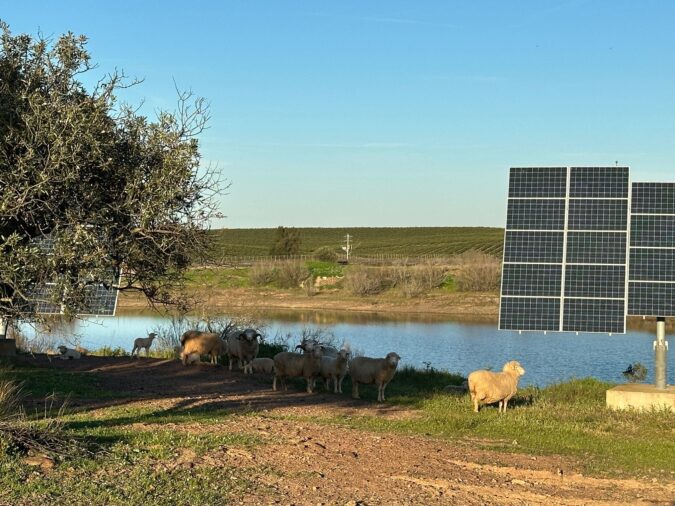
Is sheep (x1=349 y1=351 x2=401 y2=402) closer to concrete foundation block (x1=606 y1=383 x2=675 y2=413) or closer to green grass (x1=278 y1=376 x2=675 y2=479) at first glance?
green grass (x1=278 y1=376 x2=675 y2=479)

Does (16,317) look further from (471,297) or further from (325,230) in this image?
(325,230)

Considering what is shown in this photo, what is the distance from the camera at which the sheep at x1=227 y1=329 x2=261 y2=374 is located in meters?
22.9

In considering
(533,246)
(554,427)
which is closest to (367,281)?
(533,246)

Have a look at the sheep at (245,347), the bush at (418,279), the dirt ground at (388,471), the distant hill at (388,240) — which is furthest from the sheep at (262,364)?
the distant hill at (388,240)

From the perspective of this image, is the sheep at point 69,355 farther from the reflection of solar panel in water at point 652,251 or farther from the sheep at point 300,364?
the reflection of solar panel in water at point 652,251

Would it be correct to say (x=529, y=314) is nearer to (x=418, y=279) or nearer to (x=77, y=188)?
(x=77, y=188)

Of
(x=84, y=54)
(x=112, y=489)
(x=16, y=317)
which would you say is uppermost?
(x=84, y=54)

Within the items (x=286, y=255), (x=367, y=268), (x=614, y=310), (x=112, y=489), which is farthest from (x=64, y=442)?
(x=286, y=255)

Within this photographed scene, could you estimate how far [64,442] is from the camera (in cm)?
1122

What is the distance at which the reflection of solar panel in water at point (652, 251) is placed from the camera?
19922 mm

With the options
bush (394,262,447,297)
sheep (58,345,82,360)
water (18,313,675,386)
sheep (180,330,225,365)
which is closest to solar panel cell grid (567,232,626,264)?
water (18,313,675,386)

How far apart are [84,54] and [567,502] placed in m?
8.45

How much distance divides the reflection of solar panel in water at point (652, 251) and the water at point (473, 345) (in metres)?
8.81

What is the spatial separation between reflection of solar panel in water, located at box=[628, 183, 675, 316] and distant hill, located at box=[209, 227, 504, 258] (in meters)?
84.3
